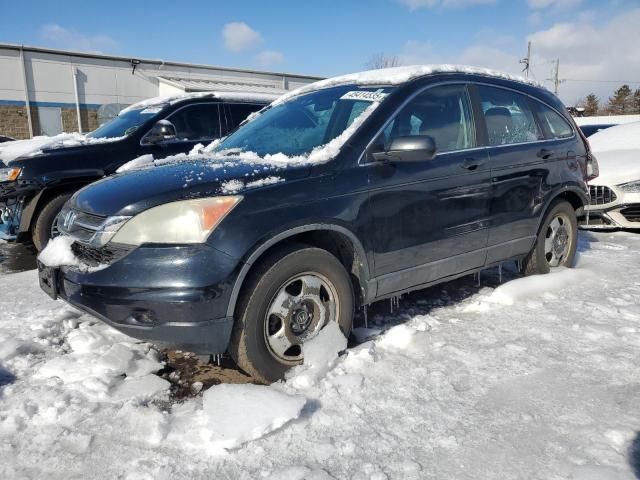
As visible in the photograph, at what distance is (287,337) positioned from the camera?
2.87 m

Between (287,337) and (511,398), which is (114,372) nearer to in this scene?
→ (287,337)

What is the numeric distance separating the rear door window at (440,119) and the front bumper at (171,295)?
4.77 ft

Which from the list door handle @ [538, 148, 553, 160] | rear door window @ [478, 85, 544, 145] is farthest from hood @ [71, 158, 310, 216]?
door handle @ [538, 148, 553, 160]

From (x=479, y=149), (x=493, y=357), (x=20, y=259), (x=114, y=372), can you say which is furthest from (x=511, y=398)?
(x=20, y=259)

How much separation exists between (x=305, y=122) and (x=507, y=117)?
1756 millimetres

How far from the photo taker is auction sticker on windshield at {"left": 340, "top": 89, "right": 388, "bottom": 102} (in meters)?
3.41

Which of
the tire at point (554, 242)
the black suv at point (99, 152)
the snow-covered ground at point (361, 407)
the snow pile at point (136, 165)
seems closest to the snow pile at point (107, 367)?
the snow-covered ground at point (361, 407)

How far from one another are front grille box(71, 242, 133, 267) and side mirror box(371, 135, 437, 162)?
5.14 feet

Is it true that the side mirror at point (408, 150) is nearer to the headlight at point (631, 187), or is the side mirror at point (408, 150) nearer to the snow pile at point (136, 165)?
the snow pile at point (136, 165)

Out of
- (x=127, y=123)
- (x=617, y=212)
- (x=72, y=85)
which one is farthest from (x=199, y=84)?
(x=617, y=212)

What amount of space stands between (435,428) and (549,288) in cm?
248

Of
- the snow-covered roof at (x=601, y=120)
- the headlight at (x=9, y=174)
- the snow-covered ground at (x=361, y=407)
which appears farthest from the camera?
the snow-covered roof at (x=601, y=120)

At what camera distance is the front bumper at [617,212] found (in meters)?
6.29

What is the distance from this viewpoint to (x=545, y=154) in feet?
14.3
